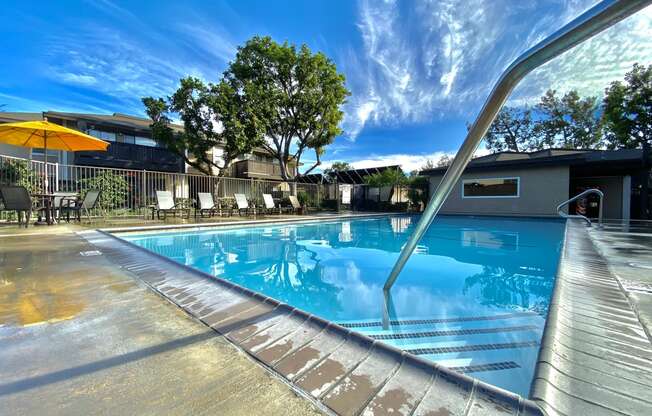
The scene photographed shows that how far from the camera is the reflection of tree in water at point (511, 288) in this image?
311 cm

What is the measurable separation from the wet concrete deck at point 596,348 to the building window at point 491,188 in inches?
503

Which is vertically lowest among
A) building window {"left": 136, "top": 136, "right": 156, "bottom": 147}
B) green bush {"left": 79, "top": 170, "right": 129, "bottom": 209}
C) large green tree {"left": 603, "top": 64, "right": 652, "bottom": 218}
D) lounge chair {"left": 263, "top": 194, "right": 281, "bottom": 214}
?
lounge chair {"left": 263, "top": 194, "right": 281, "bottom": 214}

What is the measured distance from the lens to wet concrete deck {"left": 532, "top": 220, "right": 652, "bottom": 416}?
102 cm

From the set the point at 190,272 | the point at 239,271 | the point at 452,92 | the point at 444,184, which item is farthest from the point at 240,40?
the point at 444,184

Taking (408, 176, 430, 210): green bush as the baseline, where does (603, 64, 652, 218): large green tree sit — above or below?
above

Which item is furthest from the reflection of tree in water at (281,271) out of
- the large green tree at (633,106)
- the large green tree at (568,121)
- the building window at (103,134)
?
the large green tree at (568,121)

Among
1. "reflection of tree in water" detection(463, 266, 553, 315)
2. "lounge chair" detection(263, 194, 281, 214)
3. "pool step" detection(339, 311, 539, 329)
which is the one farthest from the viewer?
"lounge chair" detection(263, 194, 281, 214)

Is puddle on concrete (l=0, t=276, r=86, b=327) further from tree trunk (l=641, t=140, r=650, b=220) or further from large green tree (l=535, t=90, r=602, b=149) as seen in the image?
large green tree (l=535, t=90, r=602, b=149)

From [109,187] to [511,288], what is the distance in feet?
39.2

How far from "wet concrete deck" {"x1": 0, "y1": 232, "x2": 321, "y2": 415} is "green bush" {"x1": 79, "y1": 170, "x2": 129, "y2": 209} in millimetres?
9234

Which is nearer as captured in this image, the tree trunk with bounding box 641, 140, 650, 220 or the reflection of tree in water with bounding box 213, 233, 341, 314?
the reflection of tree in water with bounding box 213, 233, 341, 314

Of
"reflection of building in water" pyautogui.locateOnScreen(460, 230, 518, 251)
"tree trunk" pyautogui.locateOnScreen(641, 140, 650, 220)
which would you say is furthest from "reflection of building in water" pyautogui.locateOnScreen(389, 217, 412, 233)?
"tree trunk" pyautogui.locateOnScreen(641, 140, 650, 220)

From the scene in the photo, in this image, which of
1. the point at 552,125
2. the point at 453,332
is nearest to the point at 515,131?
the point at 552,125

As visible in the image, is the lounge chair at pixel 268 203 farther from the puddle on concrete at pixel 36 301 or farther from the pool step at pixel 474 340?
the pool step at pixel 474 340
